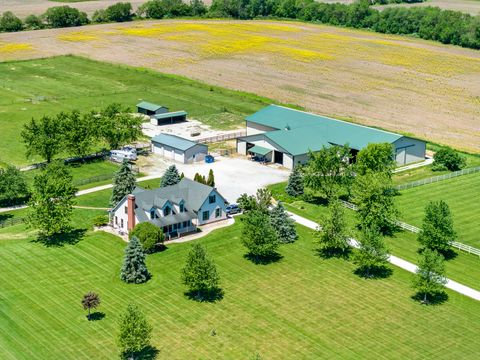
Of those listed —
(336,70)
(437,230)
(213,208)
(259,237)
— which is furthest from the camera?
(336,70)

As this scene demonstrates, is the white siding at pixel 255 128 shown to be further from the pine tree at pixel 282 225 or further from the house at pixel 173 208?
the pine tree at pixel 282 225

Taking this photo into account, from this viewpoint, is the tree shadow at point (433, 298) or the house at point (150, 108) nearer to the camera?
the tree shadow at point (433, 298)

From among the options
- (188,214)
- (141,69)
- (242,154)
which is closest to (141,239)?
(188,214)

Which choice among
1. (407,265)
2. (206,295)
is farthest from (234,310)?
(407,265)

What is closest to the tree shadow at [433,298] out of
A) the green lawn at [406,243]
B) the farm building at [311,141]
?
the green lawn at [406,243]

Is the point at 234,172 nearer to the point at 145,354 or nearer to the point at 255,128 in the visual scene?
the point at 255,128

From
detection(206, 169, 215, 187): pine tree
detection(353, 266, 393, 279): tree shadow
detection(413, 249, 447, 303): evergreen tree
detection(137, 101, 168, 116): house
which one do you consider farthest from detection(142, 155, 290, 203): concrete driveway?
detection(413, 249, 447, 303): evergreen tree
